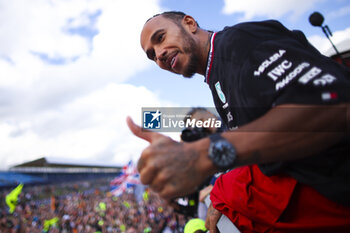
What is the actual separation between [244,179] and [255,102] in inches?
27.0

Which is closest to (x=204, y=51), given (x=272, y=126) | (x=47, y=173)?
(x=272, y=126)

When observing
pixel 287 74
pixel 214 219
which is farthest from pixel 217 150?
pixel 214 219

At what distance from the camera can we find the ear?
1948mm

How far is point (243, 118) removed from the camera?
1.37m

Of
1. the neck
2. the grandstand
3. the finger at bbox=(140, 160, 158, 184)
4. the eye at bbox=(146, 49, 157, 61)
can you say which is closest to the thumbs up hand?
the finger at bbox=(140, 160, 158, 184)

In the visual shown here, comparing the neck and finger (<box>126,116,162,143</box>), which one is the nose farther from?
finger (<box>126,116,162,143</box>)

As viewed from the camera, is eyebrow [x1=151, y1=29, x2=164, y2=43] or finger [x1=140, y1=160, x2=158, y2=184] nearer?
finger [x1=140, y1=160, x2=158, y2=184]

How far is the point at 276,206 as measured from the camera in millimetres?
1362

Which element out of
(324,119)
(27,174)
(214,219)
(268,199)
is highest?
Answer: (324,119)

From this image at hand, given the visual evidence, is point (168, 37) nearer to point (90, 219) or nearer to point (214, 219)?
point (214, 219)

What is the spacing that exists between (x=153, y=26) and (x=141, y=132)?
125cm

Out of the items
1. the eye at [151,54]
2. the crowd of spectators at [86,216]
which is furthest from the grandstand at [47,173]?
the eye at [151,54]

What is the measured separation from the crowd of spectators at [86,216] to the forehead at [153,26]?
420 inches

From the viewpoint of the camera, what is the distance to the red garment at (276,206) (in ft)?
4.11
